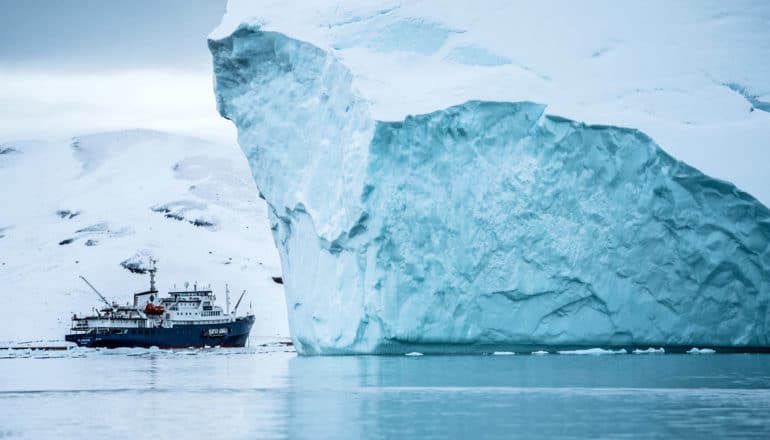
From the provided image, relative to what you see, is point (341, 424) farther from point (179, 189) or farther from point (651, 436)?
point (179, 189)

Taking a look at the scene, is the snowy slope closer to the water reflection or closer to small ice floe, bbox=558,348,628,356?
small ice floe, bbox=558,348,628,356

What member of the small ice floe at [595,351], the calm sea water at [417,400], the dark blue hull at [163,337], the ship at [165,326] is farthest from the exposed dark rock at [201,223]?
the small ice floe at [595,351]

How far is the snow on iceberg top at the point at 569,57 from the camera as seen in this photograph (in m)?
23.6

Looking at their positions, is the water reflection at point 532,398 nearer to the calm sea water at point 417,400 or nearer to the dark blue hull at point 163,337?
the calm sea water at point 417,400

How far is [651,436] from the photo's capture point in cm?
1130

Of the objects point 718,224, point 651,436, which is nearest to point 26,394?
point 651,436

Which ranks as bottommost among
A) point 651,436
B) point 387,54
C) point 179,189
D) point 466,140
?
point 651,436

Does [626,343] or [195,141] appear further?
[195,141]

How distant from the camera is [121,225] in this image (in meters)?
65.8

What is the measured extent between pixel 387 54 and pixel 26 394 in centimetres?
1095

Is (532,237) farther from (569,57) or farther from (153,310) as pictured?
(153,310)

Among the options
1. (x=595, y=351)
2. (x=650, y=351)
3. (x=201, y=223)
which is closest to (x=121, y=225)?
(x=201, y=223)

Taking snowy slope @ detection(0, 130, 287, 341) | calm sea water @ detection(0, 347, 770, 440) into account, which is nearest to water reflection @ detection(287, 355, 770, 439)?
calm sea water @ detection(0, 347, 770, 440)

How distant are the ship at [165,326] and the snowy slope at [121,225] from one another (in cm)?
691
